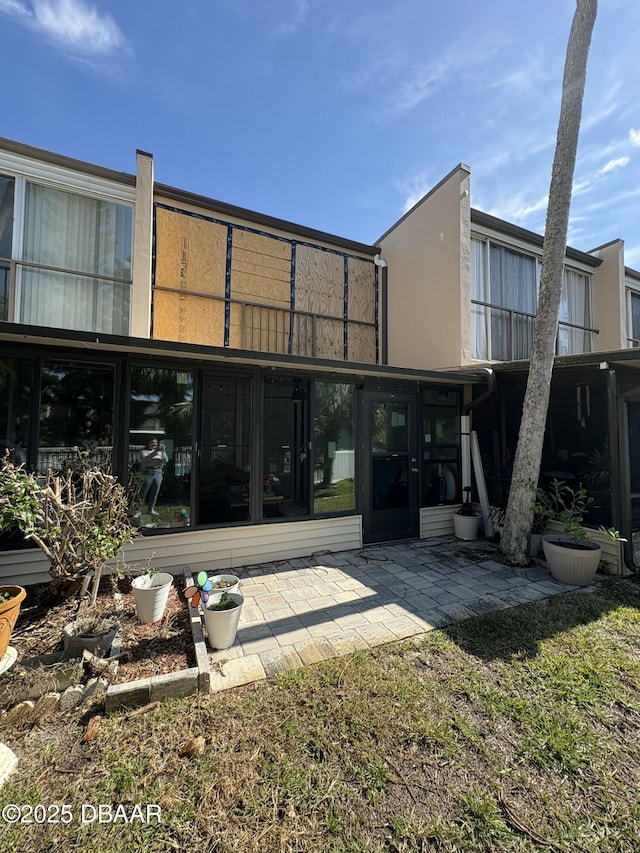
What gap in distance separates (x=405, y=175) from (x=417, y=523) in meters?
7.01

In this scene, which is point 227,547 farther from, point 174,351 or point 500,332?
point 500,332

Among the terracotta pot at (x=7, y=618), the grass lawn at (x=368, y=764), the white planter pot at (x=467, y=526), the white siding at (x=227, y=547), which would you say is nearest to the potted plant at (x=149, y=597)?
the terracotta pot at (x=7, y=618)

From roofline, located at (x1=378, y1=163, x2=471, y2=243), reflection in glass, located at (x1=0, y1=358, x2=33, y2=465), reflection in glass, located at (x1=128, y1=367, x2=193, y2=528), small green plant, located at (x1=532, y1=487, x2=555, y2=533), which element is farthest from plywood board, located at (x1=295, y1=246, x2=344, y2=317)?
small green plant, located at (x1=532, y1=487, x2=555, y2=533)

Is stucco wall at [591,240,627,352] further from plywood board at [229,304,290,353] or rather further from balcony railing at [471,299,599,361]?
plywood board at [229,304,290,353]

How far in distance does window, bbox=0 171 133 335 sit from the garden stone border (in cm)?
509

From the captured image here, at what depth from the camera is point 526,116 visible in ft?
19.9

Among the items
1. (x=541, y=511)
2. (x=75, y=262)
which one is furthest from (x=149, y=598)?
(x=75, y=262)

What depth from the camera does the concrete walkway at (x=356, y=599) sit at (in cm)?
284

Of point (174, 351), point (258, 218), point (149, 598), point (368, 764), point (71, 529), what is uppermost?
point (258, 218)

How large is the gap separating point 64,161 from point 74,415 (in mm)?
4163

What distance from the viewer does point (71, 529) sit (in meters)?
3.09

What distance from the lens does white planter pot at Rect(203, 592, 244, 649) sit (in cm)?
277

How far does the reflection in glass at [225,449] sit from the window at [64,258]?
2247 millimetres

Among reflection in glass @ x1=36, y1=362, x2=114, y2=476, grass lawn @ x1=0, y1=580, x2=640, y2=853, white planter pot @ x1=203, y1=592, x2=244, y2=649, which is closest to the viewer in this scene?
grass lawn @ x1=0, y1=580, x2=640, y2=853
